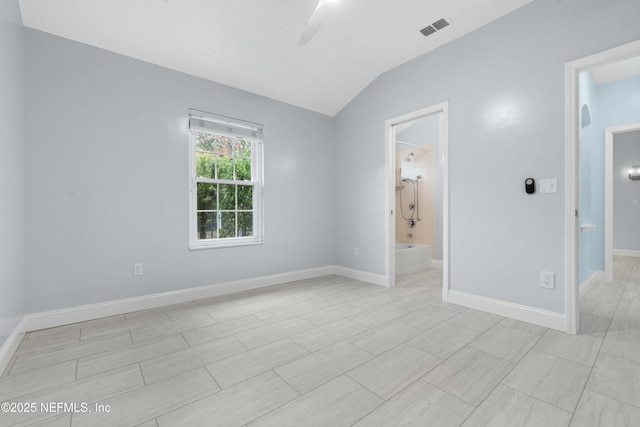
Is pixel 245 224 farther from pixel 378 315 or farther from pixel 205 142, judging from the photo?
pixel 378 315

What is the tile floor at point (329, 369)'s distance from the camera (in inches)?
52.9

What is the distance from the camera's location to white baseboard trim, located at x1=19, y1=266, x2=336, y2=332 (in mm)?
2346

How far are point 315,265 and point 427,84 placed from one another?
278 cm

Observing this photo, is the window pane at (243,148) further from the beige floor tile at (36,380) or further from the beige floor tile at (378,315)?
the beige floor tile at (36,380)

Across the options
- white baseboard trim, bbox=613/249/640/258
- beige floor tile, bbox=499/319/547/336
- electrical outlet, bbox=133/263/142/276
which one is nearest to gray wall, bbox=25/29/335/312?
electrical outlet, bbox=133/263/142/276

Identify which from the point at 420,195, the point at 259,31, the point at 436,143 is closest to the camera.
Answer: the point at 259,31

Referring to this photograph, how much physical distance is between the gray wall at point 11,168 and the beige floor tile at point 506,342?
318 cm

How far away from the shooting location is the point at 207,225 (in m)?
3.32

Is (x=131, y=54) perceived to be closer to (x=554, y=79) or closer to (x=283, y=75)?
(x=283, y=75)

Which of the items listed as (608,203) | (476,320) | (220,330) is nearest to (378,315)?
(476,320)

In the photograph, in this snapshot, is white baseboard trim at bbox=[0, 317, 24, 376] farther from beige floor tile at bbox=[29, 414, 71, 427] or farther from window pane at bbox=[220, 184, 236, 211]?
window pane at bbox=[220, 184, 236, 211]

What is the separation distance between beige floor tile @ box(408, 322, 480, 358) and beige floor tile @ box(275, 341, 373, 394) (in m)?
0.45

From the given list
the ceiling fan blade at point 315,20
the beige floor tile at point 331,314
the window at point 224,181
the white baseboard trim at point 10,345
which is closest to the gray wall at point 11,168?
the white baseboard trim at point 10,345

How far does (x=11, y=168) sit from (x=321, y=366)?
2509 mm
